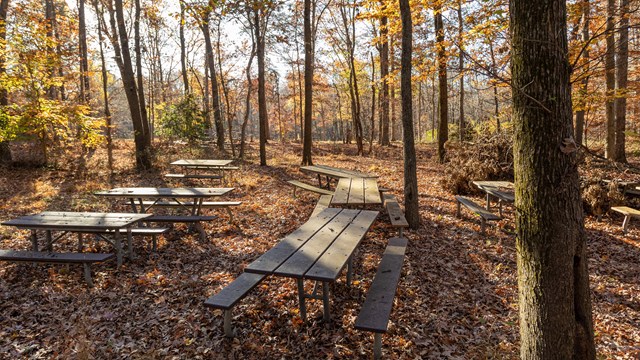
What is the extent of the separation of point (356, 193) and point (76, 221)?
4.53 m

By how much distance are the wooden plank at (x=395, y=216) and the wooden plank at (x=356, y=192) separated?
0.61 metres

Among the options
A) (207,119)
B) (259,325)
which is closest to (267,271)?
(259,325)

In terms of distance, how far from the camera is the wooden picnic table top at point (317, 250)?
125 inches

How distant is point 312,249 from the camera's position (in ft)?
12.1

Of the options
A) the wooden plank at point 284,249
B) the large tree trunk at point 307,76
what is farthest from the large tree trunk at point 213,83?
the wooden plank at point 284,249

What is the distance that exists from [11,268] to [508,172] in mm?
10555

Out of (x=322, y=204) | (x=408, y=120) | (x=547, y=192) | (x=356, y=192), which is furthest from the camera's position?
(x=322, y=204)

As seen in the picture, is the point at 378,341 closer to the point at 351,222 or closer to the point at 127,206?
the point at 351,222

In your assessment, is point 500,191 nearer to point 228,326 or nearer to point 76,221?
point 228,326

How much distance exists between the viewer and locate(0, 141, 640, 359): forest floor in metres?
3.49

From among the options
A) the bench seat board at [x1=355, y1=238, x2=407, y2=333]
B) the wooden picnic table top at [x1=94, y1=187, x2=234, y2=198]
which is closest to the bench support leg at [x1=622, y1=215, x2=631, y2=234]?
the bench seat board at [x1=355, y1=238, x2=407, y2=333]

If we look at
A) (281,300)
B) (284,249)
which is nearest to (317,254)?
(284,249)

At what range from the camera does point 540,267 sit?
2348 millimetres

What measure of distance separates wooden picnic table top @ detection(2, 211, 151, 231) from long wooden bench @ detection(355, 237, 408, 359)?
358 centimetres
